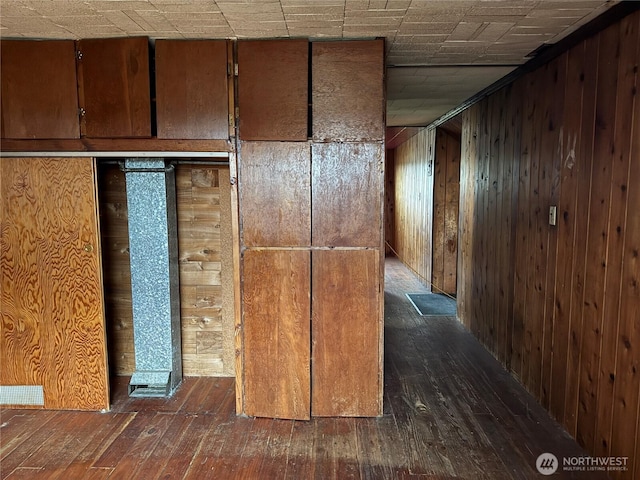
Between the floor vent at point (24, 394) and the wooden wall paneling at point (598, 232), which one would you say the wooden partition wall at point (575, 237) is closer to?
the wooden wall paneling at point (598, 232)

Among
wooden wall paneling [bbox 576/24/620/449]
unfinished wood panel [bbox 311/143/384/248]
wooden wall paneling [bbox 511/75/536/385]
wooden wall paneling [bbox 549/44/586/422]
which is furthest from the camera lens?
wooden wall paneling [bbox 511/75/536/385]

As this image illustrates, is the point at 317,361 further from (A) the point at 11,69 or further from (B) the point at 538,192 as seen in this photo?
(A) the point at 11,69

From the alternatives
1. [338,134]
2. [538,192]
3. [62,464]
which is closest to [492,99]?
[538,192]

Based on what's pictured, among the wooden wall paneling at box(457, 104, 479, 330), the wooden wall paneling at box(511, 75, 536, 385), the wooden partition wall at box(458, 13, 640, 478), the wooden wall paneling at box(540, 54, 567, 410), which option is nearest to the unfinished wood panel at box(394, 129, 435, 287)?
the wooden wall paneling at box(457, 104, 479, 330)

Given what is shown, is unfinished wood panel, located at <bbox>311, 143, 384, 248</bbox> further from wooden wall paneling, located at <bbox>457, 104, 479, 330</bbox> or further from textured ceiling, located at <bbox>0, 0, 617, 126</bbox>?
wooden wall paneling, located at <bbox>457, 104, 479, 330</bbox>

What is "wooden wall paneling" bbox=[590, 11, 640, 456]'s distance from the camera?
1.96m

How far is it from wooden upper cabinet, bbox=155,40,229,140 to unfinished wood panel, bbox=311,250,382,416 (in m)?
1.00

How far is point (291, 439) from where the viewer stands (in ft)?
8.02

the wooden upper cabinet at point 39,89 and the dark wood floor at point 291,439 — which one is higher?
the wooden upper cabinet at point 39,89

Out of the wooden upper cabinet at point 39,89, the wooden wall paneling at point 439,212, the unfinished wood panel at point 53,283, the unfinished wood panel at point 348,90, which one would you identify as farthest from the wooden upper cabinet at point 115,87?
the wooden wall paneling at point 439,212

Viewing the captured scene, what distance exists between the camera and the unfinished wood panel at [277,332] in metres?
2.59

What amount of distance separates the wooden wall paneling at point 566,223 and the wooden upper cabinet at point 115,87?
243cm

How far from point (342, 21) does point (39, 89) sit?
1.81 metres

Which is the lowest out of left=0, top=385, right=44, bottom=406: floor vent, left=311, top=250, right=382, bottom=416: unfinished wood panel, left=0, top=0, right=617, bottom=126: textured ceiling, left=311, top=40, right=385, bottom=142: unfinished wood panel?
left=0, top=385, right=44, bottom=406: floor vent
